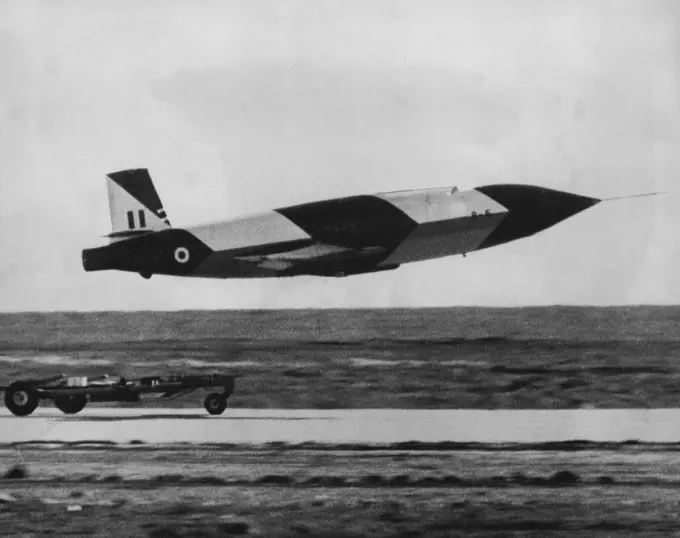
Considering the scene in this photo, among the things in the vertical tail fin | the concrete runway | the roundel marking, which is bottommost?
the concrete runway

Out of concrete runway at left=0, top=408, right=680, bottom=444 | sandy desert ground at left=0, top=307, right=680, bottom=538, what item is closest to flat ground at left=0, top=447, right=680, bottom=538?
sandy desert ground at left=0, top=307, right=680, bottom=538

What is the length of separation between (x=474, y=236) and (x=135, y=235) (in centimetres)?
211

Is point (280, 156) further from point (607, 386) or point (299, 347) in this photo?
point (607, 386)

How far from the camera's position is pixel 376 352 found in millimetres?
7340

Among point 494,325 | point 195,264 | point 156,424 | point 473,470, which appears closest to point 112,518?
point 156,424

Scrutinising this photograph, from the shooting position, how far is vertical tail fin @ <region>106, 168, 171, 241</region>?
22.4 ft

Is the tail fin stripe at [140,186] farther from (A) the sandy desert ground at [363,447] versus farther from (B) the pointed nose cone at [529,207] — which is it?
(B) the pointed nose cone at [529,207]

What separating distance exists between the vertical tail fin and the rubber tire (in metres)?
1.09

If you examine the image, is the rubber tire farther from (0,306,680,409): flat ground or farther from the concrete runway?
(0,306,680,409): flat ground

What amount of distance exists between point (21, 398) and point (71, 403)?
12.4 inches

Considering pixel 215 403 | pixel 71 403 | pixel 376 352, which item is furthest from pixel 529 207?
pixel 71 403

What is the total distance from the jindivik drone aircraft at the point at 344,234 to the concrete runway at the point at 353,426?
3.23 feet

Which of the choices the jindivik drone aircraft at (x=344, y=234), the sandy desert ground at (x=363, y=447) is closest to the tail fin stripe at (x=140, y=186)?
the jindivik drone aircraft at (x=344, y=234)

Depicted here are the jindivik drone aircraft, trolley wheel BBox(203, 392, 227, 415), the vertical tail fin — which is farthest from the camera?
trolley wheel BBox(203, 392, 227, 415)
